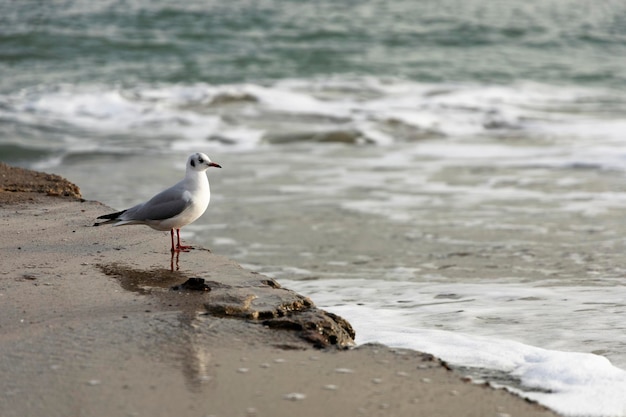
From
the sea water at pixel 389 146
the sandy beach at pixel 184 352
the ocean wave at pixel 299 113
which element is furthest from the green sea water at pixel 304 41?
the sandy beach at pixel 184 352

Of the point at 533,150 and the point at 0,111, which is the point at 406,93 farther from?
the point at 0,111

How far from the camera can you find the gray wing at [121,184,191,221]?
4340mm

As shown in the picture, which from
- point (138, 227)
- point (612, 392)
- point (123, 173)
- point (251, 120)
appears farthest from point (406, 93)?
point (612, 392)

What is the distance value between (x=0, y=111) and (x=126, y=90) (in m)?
2.42

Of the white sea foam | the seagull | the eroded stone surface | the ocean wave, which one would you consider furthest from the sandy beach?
the ocean wave

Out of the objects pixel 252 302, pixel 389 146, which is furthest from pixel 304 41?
pixel 252 302

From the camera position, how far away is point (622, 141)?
11.1 meters

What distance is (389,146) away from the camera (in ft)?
37.0

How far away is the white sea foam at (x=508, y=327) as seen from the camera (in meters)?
3.44

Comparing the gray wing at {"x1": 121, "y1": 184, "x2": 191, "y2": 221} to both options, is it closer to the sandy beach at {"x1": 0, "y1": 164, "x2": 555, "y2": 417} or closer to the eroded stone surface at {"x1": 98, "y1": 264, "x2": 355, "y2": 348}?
the sandy beach at {"x1": 0, "y1": 164, "x2": 555, "y2": 417}

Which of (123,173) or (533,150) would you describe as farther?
(533,150)

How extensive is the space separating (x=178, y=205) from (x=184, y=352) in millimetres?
1307

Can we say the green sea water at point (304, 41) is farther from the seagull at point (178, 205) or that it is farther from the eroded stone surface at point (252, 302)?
the eroded stone surface at point (252, 302)

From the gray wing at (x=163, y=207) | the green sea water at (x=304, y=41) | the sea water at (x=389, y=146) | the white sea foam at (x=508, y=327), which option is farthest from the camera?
the green sea water at (x=304, y=41)
